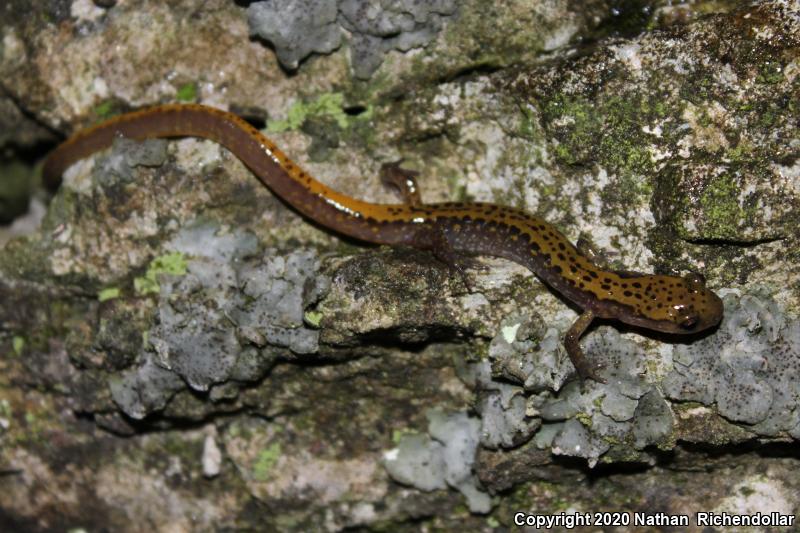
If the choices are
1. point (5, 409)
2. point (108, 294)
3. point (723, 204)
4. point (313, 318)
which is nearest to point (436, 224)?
point (313, 318)

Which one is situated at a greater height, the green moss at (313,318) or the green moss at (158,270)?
the green moss at (158,270)

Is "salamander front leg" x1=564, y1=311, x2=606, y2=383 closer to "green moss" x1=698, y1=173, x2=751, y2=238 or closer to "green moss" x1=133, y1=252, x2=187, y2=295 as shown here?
"green moss" x1=698, y1=173, x2=751, y2=238

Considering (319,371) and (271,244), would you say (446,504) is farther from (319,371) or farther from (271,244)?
(271,244)

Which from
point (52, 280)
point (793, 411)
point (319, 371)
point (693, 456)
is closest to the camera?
point (793, 411)

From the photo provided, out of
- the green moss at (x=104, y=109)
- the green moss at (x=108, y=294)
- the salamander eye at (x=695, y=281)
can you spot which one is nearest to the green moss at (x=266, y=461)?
the green moss at (x=108, y=294)

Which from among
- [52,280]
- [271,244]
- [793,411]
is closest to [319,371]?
[271,244]

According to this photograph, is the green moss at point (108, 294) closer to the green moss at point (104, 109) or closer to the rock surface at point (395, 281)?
the rock surface at point (395, 281)
